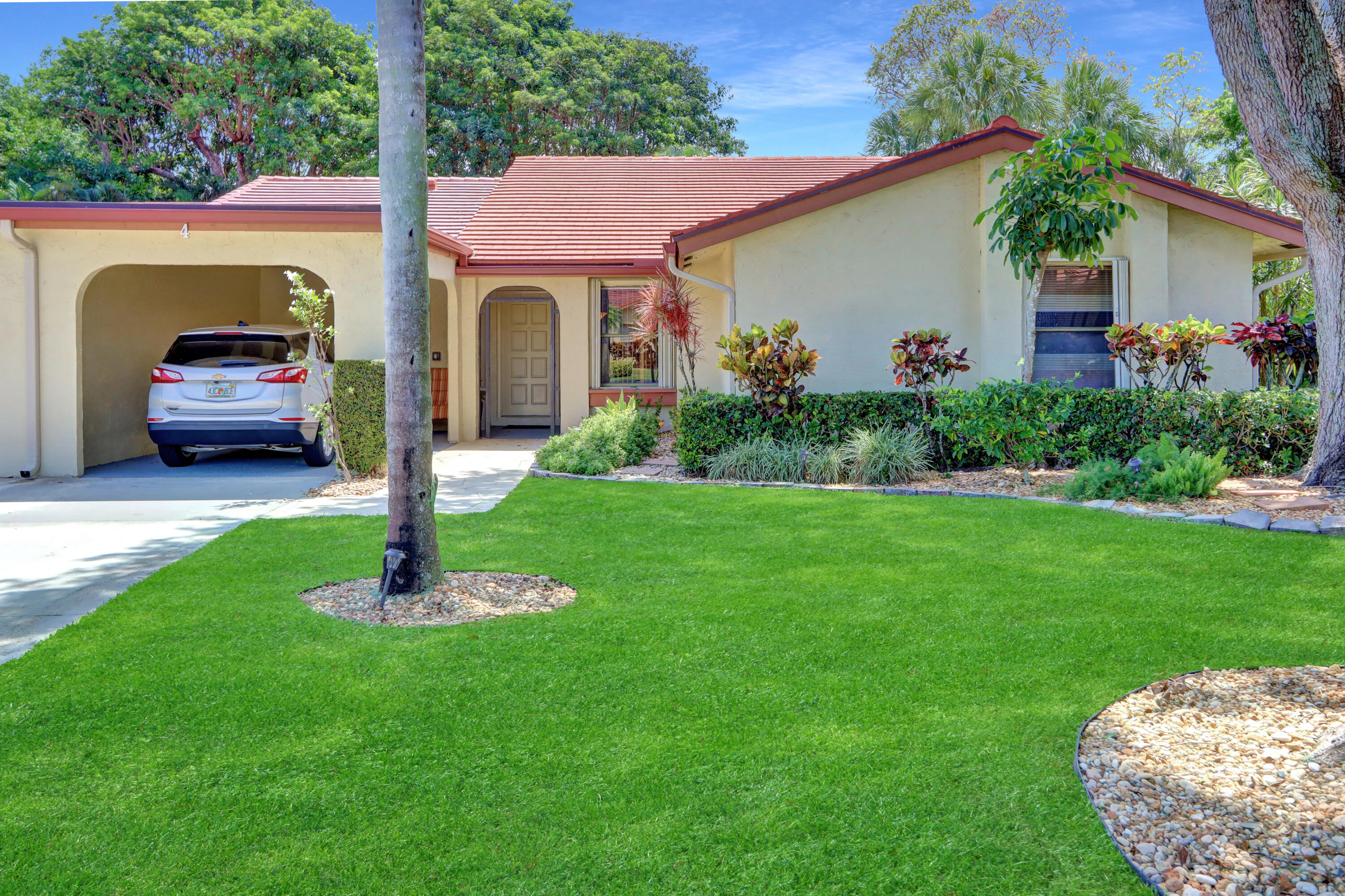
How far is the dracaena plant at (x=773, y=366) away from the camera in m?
10.5

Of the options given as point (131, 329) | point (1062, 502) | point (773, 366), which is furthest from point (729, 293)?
point (131, 329)

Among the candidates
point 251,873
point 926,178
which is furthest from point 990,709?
point 926,178

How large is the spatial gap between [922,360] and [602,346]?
6231mm

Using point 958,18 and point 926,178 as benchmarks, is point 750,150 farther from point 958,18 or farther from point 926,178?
point 926,178

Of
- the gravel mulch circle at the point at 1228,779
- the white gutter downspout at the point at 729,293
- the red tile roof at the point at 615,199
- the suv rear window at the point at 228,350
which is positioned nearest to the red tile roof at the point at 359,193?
the red tile roof at the point at 615,199

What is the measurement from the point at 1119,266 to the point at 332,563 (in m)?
9.53

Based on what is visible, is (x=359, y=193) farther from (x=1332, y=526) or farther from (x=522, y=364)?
(x=1332, y=526)

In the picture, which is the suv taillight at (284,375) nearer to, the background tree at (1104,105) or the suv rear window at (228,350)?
the suv rear window at (228,350)

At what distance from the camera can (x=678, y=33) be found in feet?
100

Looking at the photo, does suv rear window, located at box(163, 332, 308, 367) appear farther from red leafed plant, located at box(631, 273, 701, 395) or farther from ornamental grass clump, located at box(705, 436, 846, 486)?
ornamental grass clump, located at box(705, 436, 846, 486)

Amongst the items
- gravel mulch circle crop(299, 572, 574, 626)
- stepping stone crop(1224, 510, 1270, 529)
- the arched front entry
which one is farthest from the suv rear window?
stepping stone crop(1224, 510, 1270, 529)

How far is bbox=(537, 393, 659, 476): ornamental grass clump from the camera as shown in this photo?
10.8 metres

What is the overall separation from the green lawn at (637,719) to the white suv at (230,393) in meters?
4.22

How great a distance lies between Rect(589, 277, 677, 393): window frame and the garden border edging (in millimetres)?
3882
